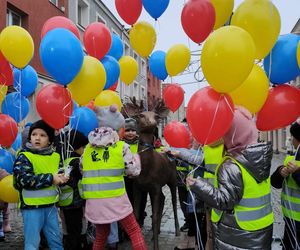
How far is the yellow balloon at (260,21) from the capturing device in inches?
122

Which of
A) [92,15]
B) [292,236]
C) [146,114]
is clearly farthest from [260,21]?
[92,15]

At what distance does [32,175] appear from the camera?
134 inches

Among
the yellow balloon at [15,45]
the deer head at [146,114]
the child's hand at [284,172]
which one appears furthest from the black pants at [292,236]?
the yellow balloon at [15,45]

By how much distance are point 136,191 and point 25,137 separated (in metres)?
1.59

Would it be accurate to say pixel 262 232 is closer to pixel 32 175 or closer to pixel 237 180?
pixel 237 180

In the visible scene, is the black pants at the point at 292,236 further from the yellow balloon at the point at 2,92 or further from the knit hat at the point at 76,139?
the yellow balloon at the point at 2,92

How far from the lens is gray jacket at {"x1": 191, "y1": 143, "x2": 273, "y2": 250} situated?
8.40ft

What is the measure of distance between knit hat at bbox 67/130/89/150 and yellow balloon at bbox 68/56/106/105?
0.39 metres

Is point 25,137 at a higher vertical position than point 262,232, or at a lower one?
higher

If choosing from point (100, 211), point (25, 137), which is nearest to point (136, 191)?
point (100, 211)

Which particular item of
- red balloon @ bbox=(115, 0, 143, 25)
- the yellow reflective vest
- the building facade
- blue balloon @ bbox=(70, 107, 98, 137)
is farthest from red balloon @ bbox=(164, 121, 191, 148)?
the building facade

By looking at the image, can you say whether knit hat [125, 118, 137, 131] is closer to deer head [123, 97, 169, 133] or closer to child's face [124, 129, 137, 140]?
child's face [124, 129, 137, 140]

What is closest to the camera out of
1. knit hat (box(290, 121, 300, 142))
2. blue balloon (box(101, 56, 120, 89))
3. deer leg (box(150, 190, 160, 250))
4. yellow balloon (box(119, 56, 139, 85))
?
knit hat (box(290, 121, 300, 142))

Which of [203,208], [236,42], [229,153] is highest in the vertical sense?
[236,42]
